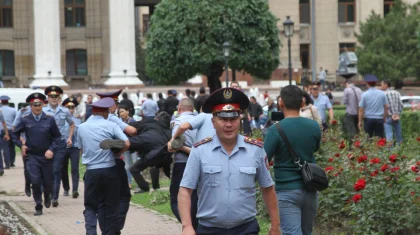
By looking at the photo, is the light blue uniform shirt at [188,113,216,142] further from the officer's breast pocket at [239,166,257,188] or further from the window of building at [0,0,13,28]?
the window of building at [0,0,13,28]

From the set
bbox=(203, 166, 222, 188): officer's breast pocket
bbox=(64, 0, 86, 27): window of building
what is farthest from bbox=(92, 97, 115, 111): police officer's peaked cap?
bbox=(64, 0, 86, 27): window of building

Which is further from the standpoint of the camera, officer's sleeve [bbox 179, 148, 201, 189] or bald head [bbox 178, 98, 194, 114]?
bald head [bbox 178, 98, 194, 114]

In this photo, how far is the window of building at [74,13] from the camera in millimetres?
68750

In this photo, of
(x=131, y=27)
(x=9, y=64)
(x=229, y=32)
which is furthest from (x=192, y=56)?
(x=9, y=64)

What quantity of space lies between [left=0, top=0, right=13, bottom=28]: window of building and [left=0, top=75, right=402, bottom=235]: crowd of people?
46.5m

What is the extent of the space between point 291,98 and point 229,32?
3524cm

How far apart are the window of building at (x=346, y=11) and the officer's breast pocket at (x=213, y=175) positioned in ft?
201

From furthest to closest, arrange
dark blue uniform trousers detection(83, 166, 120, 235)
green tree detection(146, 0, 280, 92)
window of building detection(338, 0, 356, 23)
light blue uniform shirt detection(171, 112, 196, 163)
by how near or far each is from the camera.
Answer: window of building detection(338, 0, 356, 23), green tree detection(146, 0, 280, 92), dark blue uniform trousers detection(83, 166, 120, 235), light blue uniform shirt detection(171, 112, 196, 163)

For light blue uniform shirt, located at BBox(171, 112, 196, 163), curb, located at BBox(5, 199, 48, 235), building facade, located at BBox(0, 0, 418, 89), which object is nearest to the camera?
light blue uniform shirt, located at BBox(171, 112, 196, 163)

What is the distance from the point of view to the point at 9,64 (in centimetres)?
6625

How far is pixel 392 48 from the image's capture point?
2112 inches

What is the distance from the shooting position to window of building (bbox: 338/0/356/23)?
68.1 meters

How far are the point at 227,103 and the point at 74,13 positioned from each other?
61931 mm

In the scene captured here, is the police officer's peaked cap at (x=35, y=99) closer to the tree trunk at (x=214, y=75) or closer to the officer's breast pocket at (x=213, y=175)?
the officer's breast pocket at (x=213, y=175)
